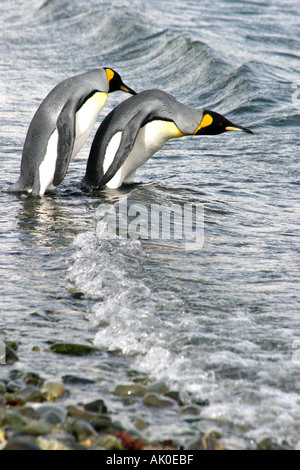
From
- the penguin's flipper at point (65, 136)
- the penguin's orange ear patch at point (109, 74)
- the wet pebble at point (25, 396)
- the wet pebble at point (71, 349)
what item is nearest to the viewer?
the wet pebble at point (25, 396)

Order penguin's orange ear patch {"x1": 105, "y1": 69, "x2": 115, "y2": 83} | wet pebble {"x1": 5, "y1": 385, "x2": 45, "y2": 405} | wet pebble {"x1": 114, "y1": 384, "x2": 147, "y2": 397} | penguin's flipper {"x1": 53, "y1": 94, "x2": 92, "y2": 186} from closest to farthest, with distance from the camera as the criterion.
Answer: wet pebble {"x1": 5, "y1": 385, "x2": 45, "y2": 405} → wet pebble {"x1": 114, "y1": 384, "x2": 147, "y2": 397} → penguin's flipper {"x1": 53, "y1": 94, "x2": 92, "y2": 186} → penguin's orange ear patch {"x1": 105, "y1": 69, "x2": 115, "y2": 83}

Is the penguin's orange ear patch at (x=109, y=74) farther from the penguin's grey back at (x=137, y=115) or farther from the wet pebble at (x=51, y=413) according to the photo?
the wet pebble at (x=51, y=413)

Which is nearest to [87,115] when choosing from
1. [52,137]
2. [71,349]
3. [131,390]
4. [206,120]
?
[52,137]

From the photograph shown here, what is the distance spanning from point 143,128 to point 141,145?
0.51ft

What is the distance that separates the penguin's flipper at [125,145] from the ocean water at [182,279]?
186 millimetres

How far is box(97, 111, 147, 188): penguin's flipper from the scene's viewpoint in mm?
5641

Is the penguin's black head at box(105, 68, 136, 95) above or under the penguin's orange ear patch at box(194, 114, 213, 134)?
above

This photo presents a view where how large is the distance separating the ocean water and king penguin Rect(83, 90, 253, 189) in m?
0.24

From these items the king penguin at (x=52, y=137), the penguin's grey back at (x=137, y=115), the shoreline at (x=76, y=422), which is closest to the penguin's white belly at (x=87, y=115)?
the king penguin at (x=52, y=137)

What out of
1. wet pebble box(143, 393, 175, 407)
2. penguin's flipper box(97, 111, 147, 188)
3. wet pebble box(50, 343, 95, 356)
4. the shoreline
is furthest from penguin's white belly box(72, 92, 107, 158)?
wet pebble box(143, 393, 175, 407)

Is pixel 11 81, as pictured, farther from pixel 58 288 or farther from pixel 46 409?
pixel 46 409

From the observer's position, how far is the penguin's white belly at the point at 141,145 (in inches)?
233

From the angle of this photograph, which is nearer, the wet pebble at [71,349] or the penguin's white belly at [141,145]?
the wet pebble at [71,349]

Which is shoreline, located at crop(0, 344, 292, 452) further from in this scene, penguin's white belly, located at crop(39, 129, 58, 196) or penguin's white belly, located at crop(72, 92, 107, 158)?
penguin's white belly, located at crop(72, 92, 107, 158)
